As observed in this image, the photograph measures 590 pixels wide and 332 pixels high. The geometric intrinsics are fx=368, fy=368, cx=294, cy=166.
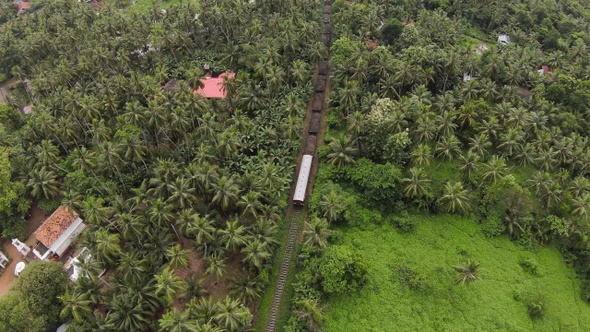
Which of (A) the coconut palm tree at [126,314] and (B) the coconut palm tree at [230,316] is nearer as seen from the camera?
(B) the coconut palm tree at [230,316]

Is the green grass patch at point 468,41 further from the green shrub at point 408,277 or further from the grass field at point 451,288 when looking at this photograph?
the green shrub at point 408,277

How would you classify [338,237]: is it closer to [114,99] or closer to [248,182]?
[248,182]

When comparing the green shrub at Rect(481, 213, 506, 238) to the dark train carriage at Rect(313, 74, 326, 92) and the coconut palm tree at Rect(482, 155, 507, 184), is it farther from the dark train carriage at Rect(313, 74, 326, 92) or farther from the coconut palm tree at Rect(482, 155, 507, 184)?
the dark train carriage at Rect(313, 74, 326, 92)

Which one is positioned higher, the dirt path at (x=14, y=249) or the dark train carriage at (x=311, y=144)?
the dirt path at (x=14, y=249)

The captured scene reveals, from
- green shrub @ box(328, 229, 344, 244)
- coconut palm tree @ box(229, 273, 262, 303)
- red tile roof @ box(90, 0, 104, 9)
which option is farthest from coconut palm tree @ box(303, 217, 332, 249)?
red tile roof @ box(90, 0, 104, 9)

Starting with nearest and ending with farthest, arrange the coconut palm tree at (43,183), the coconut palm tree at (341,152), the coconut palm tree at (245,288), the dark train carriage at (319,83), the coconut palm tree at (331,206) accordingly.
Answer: the coconut palm tree at (245,288)
the coconut palm tree at (331,206)
the coconut palm tree at (43,183)
the coconut palm tree at (341,152)
the dark train carriage at (319,83)

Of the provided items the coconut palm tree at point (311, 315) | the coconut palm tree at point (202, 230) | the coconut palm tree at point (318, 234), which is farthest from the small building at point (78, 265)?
→ the coconut palm tree at point (318, 234)
